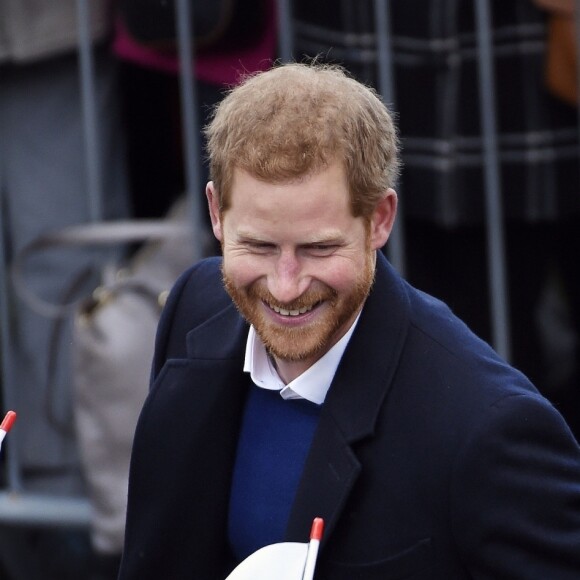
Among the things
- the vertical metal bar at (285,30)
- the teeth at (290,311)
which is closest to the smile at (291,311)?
the teeth at (290,311)

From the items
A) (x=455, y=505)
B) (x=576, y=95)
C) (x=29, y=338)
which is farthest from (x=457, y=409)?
(x=29, y=338)

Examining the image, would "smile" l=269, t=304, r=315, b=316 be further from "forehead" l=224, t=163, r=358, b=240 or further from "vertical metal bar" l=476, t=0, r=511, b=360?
"vertical metal bar" l=476, t=0, r=511, b=360

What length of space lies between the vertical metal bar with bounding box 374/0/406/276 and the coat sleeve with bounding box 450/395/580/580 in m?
1.72

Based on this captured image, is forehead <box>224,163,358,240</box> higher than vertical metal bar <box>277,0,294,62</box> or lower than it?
lower

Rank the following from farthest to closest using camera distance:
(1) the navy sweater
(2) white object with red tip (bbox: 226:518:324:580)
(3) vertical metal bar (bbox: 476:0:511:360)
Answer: (3) vertical metal bar (bbox: 476:0:511:360)
(1) the navy sweater
(2) white object with red tip (bbox: 226:518:324:580)

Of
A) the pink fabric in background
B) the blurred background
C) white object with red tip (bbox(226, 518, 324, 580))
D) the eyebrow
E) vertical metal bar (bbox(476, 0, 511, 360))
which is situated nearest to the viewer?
white object with red tip (bbox(226, 518, 324, 580))

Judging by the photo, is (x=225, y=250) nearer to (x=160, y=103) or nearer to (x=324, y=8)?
→ (x=324, y=8)

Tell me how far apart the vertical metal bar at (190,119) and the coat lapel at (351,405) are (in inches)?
66.6

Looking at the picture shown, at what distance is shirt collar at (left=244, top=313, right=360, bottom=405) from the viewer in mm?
2082

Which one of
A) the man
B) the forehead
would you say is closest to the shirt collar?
the man

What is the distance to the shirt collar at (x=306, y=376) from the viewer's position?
208cm

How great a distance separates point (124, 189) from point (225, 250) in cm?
205

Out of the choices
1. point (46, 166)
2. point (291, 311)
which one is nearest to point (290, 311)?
point (291, 311)

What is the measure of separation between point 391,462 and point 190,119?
194cm
